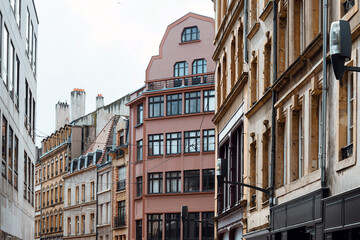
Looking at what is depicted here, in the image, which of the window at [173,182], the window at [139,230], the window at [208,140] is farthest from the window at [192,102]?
the window at [139,230]

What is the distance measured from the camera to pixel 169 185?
5894 centimetres

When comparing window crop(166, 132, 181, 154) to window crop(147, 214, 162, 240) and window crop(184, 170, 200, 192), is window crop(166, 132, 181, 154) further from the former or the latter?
window crop(147, 214, 162, 240)

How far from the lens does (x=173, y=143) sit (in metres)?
59.4

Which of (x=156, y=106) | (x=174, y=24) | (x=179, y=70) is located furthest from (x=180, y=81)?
(x=174, y=24)

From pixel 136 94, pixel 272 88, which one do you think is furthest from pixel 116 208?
pixel 272 88

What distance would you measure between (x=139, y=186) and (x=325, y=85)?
4507 centimetres

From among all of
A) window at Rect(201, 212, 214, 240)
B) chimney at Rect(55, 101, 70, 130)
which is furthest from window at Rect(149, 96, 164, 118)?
chimney at Rect(55, 101, 70, 130)

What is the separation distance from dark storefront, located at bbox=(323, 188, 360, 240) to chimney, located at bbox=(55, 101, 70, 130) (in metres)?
79.5

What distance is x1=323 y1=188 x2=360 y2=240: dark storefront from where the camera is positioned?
14.4 metres

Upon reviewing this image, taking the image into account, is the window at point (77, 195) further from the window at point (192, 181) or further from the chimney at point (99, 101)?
the window at point (192, 181)

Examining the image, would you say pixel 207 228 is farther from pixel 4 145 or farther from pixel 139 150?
pixel 4 145

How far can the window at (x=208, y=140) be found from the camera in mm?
56938

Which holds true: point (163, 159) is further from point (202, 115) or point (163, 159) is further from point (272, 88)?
point (272, 88)

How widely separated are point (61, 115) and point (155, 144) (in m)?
35.7
